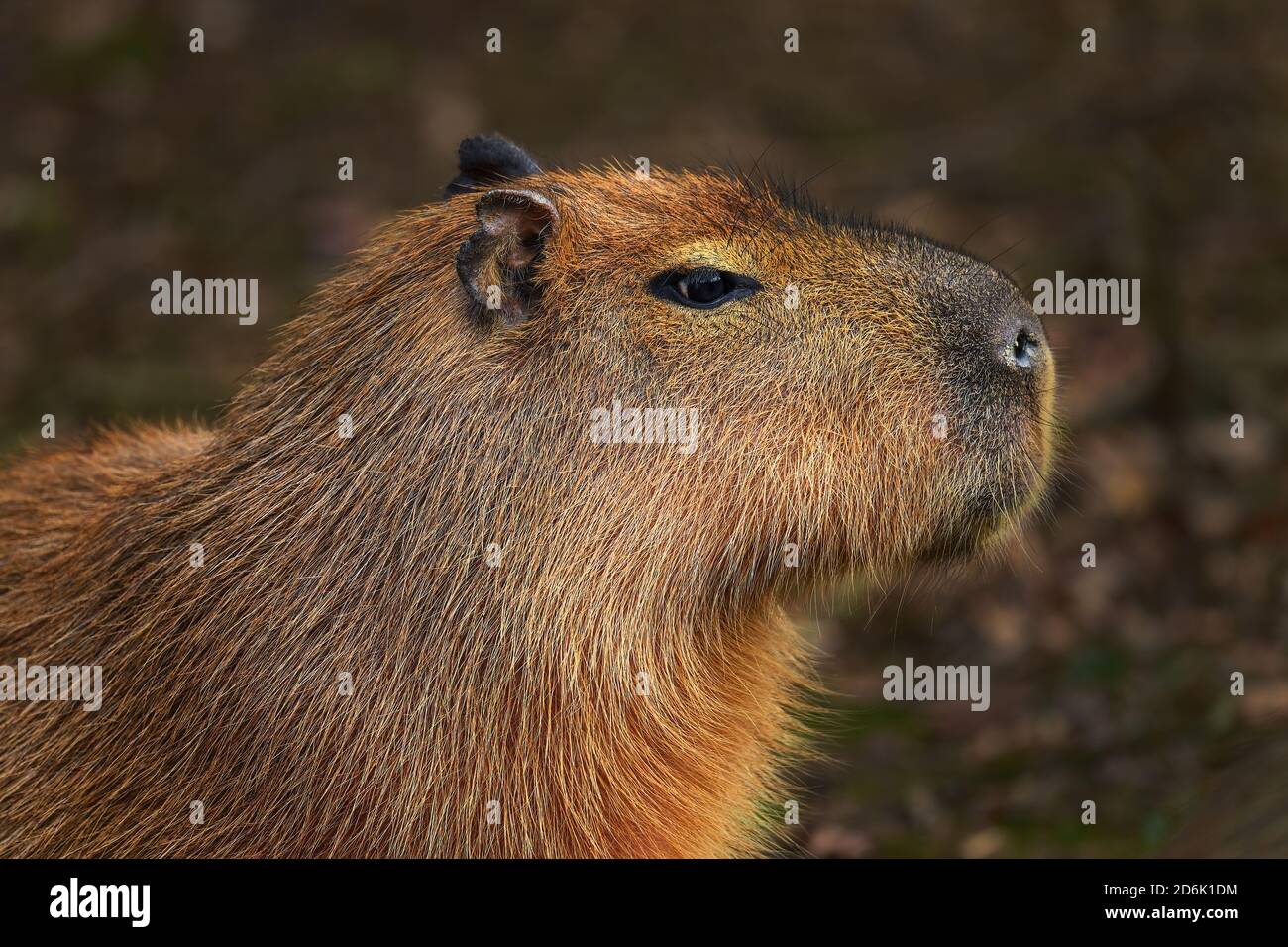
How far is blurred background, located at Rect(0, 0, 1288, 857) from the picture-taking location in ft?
24.6

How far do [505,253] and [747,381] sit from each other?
0.81 meters

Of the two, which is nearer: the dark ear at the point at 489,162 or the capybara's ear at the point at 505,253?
the capybara's ear at the point at 505,253

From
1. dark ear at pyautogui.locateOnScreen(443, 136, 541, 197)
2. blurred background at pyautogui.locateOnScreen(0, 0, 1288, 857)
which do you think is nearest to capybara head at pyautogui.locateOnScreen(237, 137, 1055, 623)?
dark ear at pyautogui.locateOnScreen(443, 136, 541, 197)

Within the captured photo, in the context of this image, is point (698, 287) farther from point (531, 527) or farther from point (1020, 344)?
point (1020, 344)

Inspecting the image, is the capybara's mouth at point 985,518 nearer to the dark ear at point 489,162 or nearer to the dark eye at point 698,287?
the dark eye at point 698,287

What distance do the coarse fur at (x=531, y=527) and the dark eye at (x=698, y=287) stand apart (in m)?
0.03

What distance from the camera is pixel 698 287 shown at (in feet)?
15.0

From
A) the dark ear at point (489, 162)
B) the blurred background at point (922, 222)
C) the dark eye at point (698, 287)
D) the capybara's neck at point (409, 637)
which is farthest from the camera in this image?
the blurred background at point (922, 222)

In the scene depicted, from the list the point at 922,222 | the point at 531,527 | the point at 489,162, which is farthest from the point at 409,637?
the point at 922,222

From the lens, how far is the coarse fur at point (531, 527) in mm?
4484

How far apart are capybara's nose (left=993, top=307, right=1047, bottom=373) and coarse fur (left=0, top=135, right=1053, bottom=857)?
3 centimetres

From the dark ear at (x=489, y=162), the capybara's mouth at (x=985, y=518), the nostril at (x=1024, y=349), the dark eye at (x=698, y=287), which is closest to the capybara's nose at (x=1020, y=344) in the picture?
the nostril at (x=1024, y=349)

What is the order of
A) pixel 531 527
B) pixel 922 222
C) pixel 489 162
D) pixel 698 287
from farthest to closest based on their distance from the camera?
pixel 922 222 → pixel 489 162 → pixel 698 287 → pixel 531 527

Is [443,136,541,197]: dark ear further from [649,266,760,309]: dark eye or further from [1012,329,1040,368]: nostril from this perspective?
[1012,329,1040,368]: nostril
